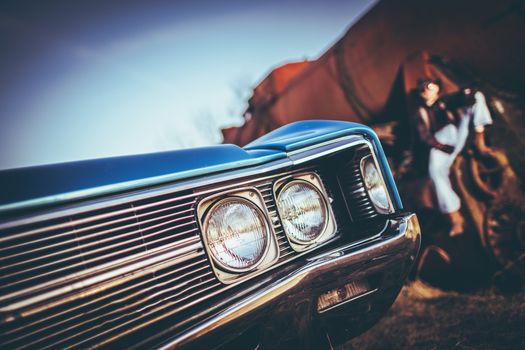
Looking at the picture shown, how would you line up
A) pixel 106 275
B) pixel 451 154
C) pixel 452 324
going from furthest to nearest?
pixel 451 154, pixel 452 324, pixel 106 275

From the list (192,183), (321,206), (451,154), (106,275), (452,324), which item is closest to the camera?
(106,275)

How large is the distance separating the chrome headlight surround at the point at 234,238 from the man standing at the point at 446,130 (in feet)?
5.45

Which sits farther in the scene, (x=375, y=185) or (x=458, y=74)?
(x=458, y=74)

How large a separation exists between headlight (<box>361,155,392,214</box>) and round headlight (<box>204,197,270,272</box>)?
1.73 feet

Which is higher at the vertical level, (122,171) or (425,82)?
(425,82)

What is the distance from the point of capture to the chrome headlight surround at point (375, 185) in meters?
1.28

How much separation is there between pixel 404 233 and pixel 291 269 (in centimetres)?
48

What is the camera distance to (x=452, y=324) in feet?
5.66

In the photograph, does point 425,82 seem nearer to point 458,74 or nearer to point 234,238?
point 458,74

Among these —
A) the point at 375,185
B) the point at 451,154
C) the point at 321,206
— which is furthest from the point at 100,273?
the point at 451,154

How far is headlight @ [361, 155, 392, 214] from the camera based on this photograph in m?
1.28

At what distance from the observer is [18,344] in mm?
736

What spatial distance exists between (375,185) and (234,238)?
0.68m

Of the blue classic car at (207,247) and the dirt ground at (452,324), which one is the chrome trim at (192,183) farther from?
the dirt ground at (452,324)
